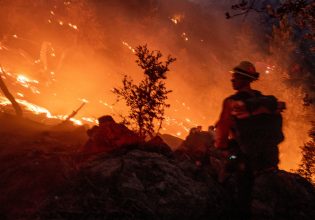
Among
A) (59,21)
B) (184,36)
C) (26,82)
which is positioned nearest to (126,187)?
(26,82)

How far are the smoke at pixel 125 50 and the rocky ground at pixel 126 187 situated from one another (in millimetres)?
10769

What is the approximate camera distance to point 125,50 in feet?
148

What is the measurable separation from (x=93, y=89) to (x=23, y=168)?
28548 millimetres

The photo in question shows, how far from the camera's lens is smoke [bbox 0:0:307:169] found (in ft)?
95.1

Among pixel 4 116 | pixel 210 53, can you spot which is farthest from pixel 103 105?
pixel 210 53

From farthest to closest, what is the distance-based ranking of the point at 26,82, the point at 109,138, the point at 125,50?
the point at 125,50, the point at 26,82, the point at 109,138

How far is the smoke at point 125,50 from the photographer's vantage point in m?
29.0

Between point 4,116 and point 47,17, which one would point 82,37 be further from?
point 4,116

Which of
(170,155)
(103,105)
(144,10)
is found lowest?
(170,155)

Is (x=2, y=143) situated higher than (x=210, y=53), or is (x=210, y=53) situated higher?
(x=210, y=53)

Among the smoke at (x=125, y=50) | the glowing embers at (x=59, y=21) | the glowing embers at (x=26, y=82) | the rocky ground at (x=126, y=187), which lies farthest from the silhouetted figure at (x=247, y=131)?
the glowing embers at (x=59, y=21)

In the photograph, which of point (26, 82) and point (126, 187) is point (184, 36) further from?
point (126, 187)

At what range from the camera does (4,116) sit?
1282cm

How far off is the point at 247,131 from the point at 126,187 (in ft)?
7.91
